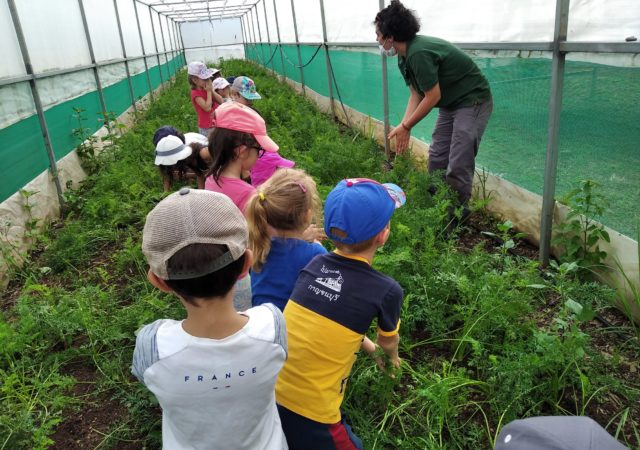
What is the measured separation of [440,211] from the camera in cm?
336

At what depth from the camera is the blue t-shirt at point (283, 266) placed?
1960 millimetres

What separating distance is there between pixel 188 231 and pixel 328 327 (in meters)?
0.71

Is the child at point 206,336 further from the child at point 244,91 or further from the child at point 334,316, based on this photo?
the child at point 244,91

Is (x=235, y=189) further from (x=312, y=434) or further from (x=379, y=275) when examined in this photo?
(x=312, y=434)

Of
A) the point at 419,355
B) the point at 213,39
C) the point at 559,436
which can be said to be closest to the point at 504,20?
the point at 419,355

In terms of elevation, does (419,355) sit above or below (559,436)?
below

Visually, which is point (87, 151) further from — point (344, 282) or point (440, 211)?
point (344, 282)

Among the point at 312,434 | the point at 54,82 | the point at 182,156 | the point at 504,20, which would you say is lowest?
the point at 312,434

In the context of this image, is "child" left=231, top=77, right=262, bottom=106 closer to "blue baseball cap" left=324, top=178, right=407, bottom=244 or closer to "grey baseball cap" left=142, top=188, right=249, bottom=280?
"blue baseball cap" left=324, top=178, right=407, bottom=244

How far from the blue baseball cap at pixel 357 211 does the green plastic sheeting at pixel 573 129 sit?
1.81 meters

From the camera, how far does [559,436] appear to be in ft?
2.42

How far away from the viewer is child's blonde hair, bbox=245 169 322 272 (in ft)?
→ 6.26

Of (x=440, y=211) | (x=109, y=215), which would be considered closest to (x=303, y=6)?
(x=109, y=215)

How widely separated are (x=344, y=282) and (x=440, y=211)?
6.32 feet
